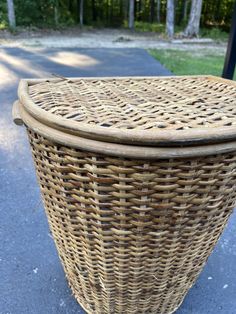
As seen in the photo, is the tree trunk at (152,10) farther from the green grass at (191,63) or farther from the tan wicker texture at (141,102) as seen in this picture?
the tan wicker texture at (141,102)

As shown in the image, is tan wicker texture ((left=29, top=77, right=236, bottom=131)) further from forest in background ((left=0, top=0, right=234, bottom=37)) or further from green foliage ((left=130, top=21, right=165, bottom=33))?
green foliage ((left=130, top=21, right=165, bottom=33))

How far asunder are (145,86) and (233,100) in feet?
1.07

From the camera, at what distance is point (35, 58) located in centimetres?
541

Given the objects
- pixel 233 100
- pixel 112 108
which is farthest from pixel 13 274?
pixel 233 100

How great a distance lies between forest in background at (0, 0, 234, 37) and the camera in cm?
1002

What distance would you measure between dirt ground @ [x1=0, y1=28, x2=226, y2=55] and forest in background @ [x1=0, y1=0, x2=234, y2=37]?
571mm

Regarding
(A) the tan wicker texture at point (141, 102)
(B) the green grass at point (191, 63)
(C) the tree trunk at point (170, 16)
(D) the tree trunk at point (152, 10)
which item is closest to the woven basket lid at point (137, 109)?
(A) the tan wicker texture at point (141, 102)

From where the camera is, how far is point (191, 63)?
5.57 m

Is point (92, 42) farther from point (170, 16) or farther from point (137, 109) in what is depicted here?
point (137, 109)

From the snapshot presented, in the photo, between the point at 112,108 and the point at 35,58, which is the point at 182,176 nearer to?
the point at 112,108

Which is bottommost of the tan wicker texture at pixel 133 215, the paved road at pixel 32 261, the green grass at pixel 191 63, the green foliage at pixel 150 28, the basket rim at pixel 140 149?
the green foliage at pixel 150 28

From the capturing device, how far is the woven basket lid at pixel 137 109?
0.68 m

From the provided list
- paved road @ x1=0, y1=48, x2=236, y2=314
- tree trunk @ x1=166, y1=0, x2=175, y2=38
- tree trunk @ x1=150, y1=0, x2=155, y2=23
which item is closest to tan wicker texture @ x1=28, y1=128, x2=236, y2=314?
paved road @ x1=0, y1=48, x2=236, y2=314

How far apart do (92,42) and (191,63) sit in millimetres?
3604
